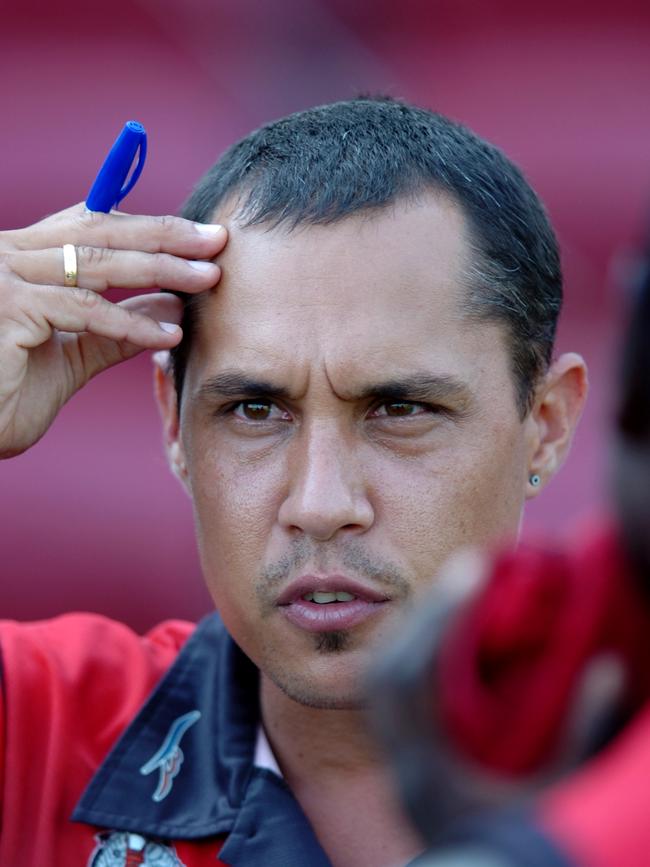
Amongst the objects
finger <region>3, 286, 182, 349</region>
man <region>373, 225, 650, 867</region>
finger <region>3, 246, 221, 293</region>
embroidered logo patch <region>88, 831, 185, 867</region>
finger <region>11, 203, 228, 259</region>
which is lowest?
embroidered logo patch <region>88, 831, 185, 867</region>

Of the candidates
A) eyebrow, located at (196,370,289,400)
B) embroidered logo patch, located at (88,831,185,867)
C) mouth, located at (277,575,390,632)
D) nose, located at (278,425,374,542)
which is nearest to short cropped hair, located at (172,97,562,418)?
eyebrow, located at (196,370,289,400)

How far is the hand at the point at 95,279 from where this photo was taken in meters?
1.93

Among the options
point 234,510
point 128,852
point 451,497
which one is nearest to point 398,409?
point 451,497

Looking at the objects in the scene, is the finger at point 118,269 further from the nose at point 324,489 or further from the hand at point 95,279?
the nose at point 324,489

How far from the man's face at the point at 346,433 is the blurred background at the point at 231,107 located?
102 inches

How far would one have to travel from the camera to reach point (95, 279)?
77.2 inches

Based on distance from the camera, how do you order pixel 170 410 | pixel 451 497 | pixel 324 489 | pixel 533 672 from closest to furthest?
pixel 533 672 < pixel 324 489 < pixel 451 497 < pixel 170 410

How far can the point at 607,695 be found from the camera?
731 mm

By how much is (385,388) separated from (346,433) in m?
0.08

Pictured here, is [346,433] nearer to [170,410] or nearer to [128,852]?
[170,410]

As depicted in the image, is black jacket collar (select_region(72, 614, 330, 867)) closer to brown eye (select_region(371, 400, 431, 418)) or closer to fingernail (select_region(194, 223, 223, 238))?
brown eye (select_region(371, 400, 431, 418))

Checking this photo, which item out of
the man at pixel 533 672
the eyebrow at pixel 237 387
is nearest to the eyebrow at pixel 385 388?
the eyebrow at pixel 237 387

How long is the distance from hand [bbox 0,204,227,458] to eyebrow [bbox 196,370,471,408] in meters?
0.13

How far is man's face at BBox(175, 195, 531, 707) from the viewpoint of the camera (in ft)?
5.81
